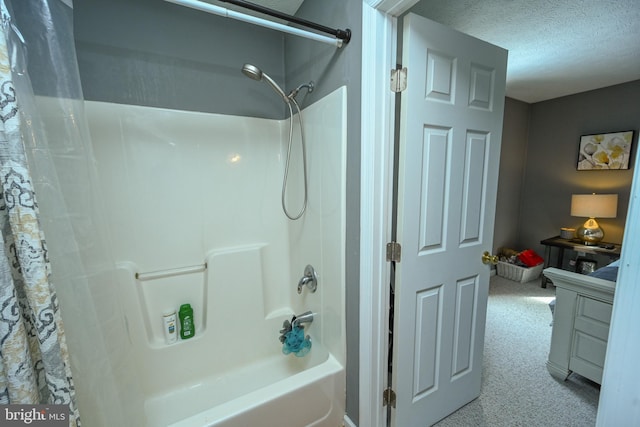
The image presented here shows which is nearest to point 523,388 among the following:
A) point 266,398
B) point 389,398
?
point 389,398

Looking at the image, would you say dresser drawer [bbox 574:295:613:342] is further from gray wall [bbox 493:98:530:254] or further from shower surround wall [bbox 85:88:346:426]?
gray wall [bbox 493:98:530:254]

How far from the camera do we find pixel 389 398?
1.30 m

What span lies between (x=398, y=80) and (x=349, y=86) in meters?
0.21

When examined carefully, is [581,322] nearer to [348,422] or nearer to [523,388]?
[523,388]

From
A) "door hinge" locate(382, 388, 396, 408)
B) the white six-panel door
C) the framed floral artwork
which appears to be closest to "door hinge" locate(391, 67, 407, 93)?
the white six-panel door

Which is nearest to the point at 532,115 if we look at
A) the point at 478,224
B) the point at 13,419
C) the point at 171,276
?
the point at 478,224

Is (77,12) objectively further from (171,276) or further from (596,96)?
(596,96)

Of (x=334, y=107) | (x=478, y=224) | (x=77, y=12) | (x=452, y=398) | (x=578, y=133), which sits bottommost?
(x=452, y=398)

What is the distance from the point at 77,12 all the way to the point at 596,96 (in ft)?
15.8

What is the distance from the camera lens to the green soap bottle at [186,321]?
1519 mm

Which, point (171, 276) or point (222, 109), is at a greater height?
point (222, 109)

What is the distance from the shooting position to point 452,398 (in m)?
1.48

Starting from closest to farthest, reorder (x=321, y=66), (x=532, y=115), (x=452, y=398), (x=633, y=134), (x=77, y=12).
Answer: (x=77, y=12), (x=321, y=66), (x=452, y=398), (x=633, y=134), (x=532, y=115)

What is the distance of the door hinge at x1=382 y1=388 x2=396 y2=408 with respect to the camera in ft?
4.22
